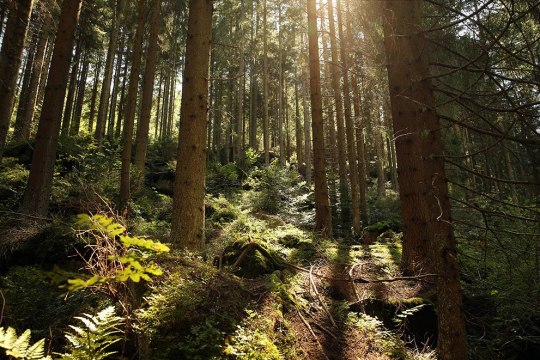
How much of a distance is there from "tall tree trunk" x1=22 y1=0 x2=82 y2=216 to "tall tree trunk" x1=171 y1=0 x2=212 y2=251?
13.0 feet

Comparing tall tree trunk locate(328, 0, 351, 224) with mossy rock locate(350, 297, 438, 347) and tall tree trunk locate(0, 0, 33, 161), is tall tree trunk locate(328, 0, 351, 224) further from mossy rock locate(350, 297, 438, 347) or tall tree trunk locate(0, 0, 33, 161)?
tall tree trunk locate(0, 0, 33, 161)

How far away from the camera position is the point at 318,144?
10.5 metres

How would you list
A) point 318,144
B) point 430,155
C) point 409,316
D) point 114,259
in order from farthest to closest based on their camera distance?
1. point 318,144
2. point 409,316
3. point 430,155
4. point 114,259

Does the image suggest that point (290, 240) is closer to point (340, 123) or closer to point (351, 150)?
point (351, 150)

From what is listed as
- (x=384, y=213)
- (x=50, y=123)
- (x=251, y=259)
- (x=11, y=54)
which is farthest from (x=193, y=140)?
(x=384, y=213)

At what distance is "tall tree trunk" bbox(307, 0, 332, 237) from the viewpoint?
1034 centimetres

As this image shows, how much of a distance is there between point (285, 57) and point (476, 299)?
1106 inches

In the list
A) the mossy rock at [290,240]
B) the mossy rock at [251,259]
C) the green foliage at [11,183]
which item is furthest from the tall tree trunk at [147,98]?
the mossy rock at [251,259]

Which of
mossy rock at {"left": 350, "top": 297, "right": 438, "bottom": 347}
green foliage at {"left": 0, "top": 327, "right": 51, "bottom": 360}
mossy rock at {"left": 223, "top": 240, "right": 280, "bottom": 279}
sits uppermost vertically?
mossy rock at {"left": 223, "top": 240, "right": 280, "bottom": 279}

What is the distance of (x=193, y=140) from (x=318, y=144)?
5.45m

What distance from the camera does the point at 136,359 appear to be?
2982 mm

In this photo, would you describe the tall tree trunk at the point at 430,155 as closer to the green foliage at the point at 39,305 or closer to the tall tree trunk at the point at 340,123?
the green foliage at the point at 39,305

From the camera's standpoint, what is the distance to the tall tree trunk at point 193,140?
5.55 meters

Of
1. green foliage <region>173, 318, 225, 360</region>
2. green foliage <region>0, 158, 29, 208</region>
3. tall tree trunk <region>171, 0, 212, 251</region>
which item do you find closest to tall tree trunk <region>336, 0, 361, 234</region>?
tall tree trunk <region>171, 0, 212, 251</region>
